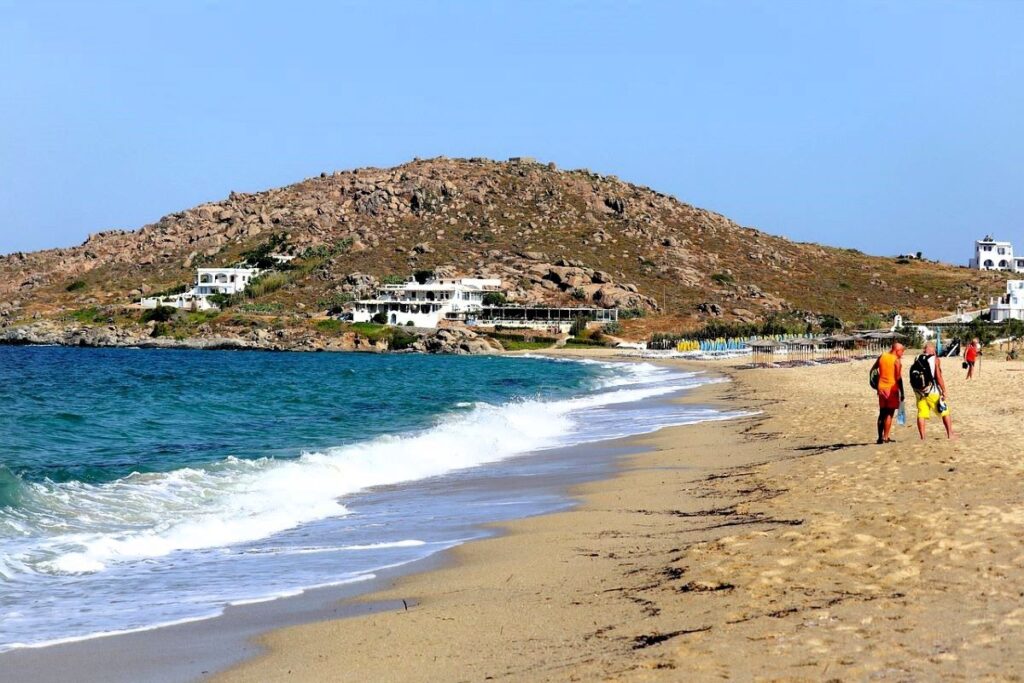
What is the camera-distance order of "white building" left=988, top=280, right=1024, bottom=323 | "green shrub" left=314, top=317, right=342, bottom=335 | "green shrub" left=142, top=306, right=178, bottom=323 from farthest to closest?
1. "green shrub" left=142, top=306, right=178, bottom=323
2. "green shrub" left=314, top=317, right=342, bottom=335
3. "white building" left=988, top=280, right=1024, bottom=323

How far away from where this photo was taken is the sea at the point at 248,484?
939cm

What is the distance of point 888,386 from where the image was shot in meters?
14.7

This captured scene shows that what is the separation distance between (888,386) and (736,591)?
8540 millimetres

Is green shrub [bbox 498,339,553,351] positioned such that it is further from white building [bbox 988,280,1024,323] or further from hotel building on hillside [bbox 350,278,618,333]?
white building [bbox 988,280,1024,323]

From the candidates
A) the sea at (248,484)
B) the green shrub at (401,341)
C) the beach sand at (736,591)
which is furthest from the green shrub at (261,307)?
the beach sand at (736,591)

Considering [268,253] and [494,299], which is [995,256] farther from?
[268,253]

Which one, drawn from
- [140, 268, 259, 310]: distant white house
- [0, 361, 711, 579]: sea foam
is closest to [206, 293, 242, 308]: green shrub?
[140, 268, 259, 310]: distant white house

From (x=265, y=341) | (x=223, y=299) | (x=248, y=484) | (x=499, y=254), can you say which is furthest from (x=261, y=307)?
(x=248, y=484)

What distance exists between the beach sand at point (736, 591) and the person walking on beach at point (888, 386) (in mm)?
1485

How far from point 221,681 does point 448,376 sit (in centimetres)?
4794

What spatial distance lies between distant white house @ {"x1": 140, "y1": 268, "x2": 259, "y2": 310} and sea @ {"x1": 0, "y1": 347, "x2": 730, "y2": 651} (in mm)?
74232

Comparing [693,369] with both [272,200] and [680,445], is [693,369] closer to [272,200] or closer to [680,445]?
[680,445]

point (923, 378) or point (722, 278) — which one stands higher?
point (722, 278)

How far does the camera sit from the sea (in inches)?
370
